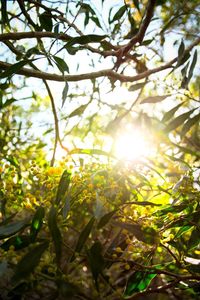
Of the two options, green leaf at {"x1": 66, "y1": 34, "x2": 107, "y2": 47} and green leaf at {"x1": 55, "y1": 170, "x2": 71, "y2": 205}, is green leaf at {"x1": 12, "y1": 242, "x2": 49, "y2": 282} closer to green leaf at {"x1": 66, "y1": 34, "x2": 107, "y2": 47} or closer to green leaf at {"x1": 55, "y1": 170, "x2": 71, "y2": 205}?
green leaf at {"x1": 55, "y1": 170, "x2": 71, "y2": 205}

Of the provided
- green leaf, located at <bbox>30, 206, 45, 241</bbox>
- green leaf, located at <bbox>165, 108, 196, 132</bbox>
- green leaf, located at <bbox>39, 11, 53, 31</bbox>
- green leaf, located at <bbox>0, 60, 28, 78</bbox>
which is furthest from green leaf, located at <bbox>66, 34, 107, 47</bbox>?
green leaf, located at <bbox>30, 206, 45, 241</bbox>

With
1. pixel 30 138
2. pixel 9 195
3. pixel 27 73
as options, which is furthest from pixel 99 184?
pixel 30 138

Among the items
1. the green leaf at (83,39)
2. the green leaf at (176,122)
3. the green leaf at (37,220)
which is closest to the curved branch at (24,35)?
the green leaf at (83,39)

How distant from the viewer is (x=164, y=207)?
115 cm

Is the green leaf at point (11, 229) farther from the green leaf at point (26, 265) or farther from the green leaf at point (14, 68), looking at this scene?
the green leaf at point (14, 68)

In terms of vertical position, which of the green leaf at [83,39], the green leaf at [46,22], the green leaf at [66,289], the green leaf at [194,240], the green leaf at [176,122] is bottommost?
the green leaf at [66,289]

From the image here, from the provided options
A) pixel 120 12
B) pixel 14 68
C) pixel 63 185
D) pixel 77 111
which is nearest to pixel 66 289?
pixel 63 185

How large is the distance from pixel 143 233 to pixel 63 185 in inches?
10.6

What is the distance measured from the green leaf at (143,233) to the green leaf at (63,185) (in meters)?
0.21

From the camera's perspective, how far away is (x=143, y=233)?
39.6 inches

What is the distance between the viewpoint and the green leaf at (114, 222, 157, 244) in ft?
3.29

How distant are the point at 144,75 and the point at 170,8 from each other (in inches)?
42.8

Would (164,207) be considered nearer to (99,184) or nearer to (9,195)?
(99,184)

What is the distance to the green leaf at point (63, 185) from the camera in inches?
38.5
